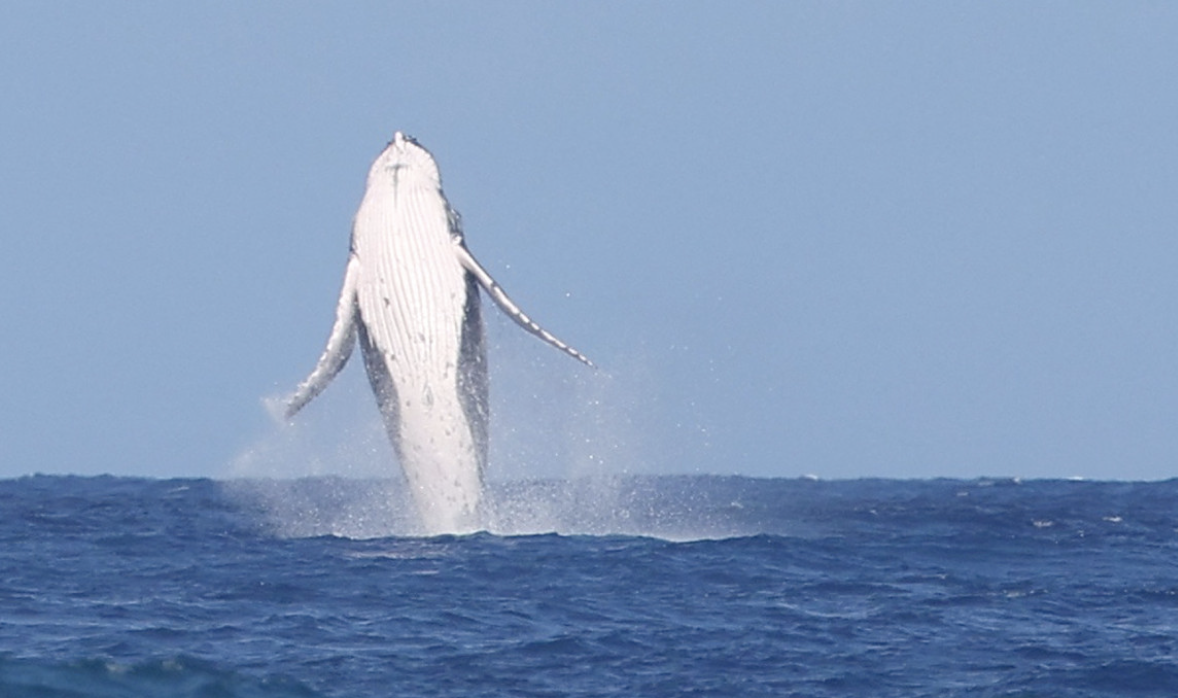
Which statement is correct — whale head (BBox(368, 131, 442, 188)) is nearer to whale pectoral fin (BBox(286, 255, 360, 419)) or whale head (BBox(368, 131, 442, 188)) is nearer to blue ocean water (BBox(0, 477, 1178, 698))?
whale pectoral fin (BBox(286, 255, 360, 419))

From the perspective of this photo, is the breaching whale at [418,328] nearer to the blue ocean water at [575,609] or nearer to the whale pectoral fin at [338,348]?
the whale pectoral fin at [338,348]

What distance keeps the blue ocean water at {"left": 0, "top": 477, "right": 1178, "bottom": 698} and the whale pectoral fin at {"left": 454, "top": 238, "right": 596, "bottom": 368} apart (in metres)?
2.53

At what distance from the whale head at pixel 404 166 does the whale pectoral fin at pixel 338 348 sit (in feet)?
3.51

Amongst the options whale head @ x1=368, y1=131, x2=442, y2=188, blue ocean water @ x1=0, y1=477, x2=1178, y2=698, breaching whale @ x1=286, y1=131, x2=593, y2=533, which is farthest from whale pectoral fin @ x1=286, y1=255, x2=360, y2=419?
blue ocean water @ x1=0, y1=477, x2=1178, y2=698

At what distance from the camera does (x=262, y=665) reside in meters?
14.4

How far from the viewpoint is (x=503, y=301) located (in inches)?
864

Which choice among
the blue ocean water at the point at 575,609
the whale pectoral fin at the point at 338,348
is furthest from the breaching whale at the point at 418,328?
the blue ocean water at the point at 575,609

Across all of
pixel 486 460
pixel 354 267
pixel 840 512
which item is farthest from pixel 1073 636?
pixel 840 512

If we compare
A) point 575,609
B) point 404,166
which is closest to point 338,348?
point 404,166

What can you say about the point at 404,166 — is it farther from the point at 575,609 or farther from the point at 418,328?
the point at 575,609

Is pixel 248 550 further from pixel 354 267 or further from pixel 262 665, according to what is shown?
pixel 262 665

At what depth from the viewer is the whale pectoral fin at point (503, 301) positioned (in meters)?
21.6

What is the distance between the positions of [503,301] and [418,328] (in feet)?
4.31

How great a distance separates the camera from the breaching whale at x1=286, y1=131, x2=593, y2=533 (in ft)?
69.5
